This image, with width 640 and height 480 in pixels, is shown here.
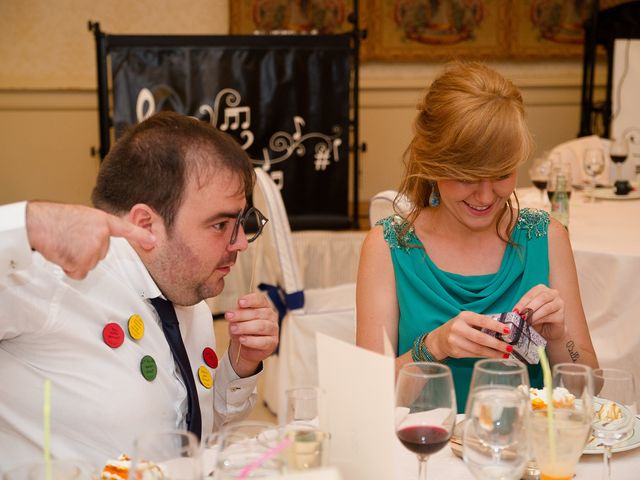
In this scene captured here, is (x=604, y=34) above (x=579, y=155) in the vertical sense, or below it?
above

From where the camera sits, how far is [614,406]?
1501 millimetres

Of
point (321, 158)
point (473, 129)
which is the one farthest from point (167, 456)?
point (321, 158)

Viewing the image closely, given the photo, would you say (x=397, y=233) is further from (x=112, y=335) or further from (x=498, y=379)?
(x=498, y=379)

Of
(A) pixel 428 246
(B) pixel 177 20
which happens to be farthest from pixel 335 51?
(A) pixel 428 246

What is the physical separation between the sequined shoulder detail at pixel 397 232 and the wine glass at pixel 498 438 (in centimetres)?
101

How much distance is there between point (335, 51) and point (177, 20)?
87.6 inches

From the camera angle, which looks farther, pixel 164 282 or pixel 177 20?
pixel 177 20

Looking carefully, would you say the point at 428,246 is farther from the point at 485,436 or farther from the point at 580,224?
the point at 580,224

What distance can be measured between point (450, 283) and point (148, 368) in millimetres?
878

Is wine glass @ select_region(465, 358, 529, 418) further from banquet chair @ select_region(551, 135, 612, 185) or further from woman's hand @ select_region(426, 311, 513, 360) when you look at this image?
banquet chair @ select_region(551, 135, 612, 185)

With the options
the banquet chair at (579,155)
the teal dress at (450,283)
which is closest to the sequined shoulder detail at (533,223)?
the teal dress at (450,283)

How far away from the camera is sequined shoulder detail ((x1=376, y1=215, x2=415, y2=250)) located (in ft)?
7.32

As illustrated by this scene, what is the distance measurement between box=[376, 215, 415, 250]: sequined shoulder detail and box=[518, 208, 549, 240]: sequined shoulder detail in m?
0.28

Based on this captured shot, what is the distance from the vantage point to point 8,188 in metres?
6.76
